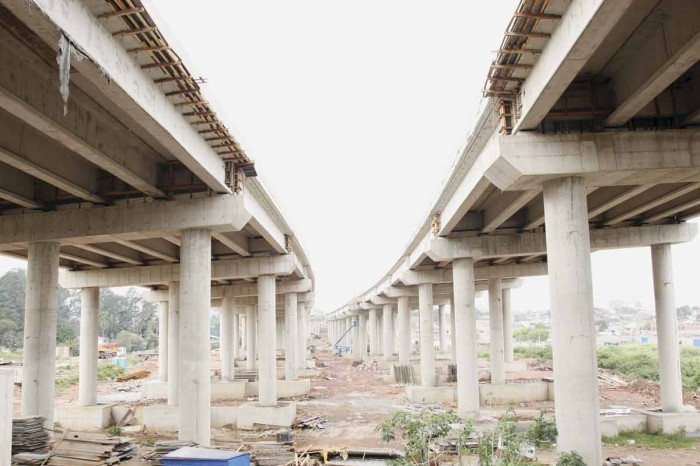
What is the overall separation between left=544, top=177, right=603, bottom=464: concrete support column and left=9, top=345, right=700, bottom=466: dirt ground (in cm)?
570

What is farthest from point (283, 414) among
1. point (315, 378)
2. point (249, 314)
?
point (249, 314)

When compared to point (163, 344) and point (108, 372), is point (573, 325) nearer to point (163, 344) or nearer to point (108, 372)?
point (163, 344)

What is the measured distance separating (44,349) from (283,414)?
11038 millimetres

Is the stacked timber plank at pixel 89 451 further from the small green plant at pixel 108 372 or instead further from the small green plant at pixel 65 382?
the small green plant at pixel 108 372

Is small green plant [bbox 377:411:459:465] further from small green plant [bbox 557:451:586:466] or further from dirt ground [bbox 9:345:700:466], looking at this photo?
dirt ground [bbox 9:345:700:466]

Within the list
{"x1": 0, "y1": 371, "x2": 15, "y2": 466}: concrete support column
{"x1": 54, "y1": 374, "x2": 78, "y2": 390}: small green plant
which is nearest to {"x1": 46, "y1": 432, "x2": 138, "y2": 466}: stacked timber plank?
{"x1": 0, "y1": 371, "x2": 15, "y2": 466}: concrete support column

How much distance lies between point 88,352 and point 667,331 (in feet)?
83.9

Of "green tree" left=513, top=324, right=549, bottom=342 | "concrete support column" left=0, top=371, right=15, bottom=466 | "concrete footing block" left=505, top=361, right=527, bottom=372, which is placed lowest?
"green tree" left=513, top=324, right=549, bottom=342

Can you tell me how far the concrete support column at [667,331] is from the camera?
2312cm

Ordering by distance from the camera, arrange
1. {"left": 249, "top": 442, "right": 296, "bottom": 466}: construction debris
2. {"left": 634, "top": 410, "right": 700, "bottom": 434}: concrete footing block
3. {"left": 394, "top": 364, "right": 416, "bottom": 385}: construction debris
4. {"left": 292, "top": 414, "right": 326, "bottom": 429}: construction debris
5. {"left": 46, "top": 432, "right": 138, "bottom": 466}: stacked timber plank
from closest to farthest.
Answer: {"left": 46, "top": 432, "right": 138, "bottom": 466}: stacked timber plank < {"left": 249, "top": 442, "right": 296, "bottom": 466}: construction debris < {"left": 634, "top": 410, "right": 700, "bottom": 434}: concrete footing block < {"left": 292, "top": 414, "right": 326, "bottom": 429}: construction debris < {"left": 394, "top": 364, "right": 416, "bottom": 385}: construction debris

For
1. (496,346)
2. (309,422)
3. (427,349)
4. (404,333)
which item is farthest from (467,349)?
(404,333)

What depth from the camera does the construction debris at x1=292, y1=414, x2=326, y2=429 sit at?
25.9m

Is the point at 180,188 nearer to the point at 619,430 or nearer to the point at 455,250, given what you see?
the point at 455,250

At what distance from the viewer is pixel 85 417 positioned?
28.0 metres
